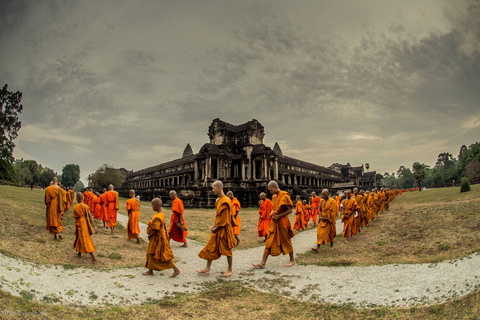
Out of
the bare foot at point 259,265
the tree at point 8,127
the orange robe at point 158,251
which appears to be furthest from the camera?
the tree at point 8,127

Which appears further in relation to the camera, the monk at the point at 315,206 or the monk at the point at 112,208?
the monk at the point at 315,206

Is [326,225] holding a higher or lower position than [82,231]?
lower

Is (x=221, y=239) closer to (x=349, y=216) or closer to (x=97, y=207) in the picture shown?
(x=349, y=216)

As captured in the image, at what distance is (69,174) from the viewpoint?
98.4 m

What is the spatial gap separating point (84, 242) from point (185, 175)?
44294mm

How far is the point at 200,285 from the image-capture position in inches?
211

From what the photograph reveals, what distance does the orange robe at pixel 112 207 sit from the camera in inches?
441

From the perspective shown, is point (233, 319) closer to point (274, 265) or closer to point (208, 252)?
point (208, 252)

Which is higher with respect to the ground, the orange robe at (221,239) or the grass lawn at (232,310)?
the orange robe at (221,239)

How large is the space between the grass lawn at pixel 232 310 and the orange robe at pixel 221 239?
1049mm

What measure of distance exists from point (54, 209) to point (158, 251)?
4836 mm

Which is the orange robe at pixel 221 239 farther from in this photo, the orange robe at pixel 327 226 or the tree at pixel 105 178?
the tree at pixel 105 178

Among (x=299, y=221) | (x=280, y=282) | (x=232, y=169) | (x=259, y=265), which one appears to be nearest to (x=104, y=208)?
(x=259, y=265)

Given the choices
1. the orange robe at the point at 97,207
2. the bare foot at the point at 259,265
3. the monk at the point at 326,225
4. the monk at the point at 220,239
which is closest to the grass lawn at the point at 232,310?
the monk at the point at 220,239
